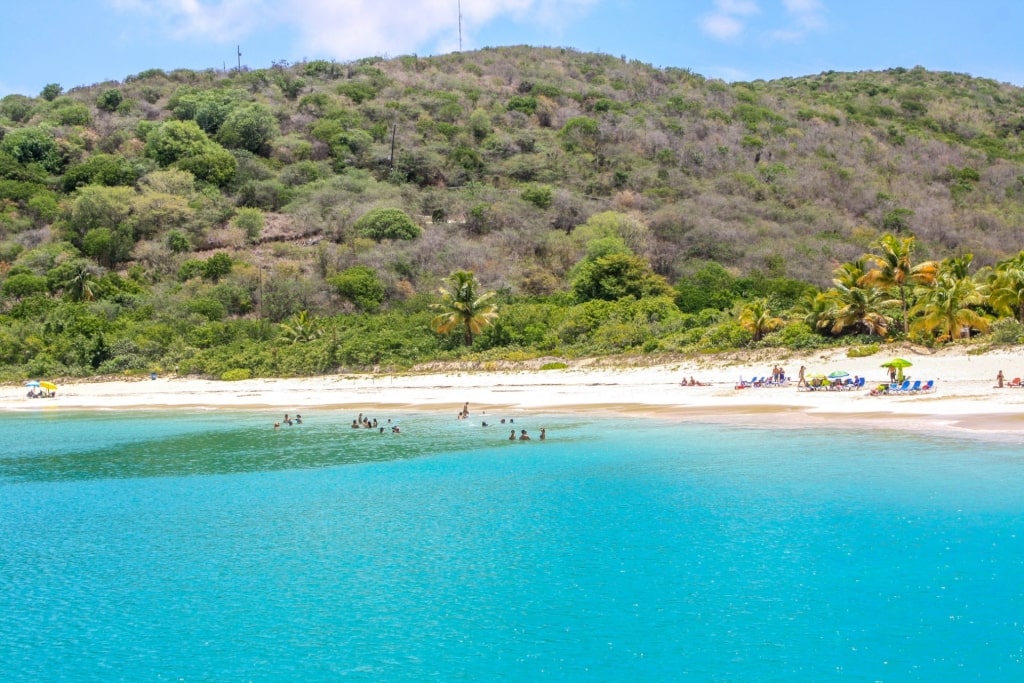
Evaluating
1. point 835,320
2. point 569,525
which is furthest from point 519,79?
point 569,525

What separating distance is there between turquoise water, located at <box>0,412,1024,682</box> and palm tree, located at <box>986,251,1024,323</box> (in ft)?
54.2

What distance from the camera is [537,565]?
50.0 feet

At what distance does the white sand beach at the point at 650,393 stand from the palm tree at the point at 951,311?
1.35 metres

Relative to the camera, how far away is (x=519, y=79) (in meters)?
129

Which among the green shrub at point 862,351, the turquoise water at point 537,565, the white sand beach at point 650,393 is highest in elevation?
the green shrub at point 862,351

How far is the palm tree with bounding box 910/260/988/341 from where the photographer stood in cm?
3619

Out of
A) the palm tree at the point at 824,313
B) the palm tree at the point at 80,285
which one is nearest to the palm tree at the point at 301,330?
the palm tree at the point at 80,285

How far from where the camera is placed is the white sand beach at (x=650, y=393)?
29141mm

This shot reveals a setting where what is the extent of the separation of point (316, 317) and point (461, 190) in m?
35.4

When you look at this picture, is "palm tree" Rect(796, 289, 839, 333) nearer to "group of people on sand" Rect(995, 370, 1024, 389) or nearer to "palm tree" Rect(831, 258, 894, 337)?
Answer: "palm tree" Rect(831, 258, 894, 337)

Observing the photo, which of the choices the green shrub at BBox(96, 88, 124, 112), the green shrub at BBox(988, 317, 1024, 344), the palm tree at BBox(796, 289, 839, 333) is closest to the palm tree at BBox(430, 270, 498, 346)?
the palm tree at BBox(796, 289, 839, 333)

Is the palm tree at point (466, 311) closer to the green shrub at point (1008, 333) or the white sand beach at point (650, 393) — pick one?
the white sand beach at point (650, 393)

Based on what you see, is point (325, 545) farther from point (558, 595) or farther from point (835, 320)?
point (835, 320)

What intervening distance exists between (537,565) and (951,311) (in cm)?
2846
